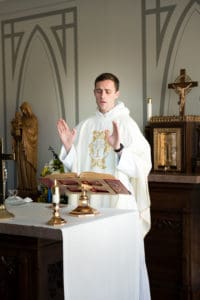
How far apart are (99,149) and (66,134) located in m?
Answer: 0.51

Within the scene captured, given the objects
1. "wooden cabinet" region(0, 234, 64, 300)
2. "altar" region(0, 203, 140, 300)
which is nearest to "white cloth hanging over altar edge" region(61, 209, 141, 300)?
"altar" region(0, 203, 140, 300)

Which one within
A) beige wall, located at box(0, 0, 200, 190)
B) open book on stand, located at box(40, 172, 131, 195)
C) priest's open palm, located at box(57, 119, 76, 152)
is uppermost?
beige wall, located at box(0, 0, 200, 190)

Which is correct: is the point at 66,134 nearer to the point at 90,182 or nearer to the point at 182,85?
the point at 90,182

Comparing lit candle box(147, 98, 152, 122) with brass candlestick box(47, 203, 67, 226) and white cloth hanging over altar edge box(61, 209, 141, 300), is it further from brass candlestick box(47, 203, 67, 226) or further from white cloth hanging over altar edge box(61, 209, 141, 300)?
brass candlestick box(47, 203, 67, 226)

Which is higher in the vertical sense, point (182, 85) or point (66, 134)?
point (182, 85)

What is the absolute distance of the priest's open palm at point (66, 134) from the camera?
3.64 m

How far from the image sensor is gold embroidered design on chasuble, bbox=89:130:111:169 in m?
4.12

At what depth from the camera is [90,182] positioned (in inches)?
→ 126

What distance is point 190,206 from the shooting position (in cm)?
462

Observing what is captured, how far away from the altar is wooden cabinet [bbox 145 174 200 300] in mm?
1323

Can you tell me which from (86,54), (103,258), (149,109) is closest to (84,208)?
(103,258)

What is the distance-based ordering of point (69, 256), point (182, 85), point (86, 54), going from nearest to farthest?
point (69, 256), point (182, 85), point (86, 54)

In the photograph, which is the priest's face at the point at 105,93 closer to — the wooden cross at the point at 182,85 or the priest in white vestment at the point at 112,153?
the priest in white vestment at the point at 112,153

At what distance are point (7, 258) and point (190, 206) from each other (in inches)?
80.2
